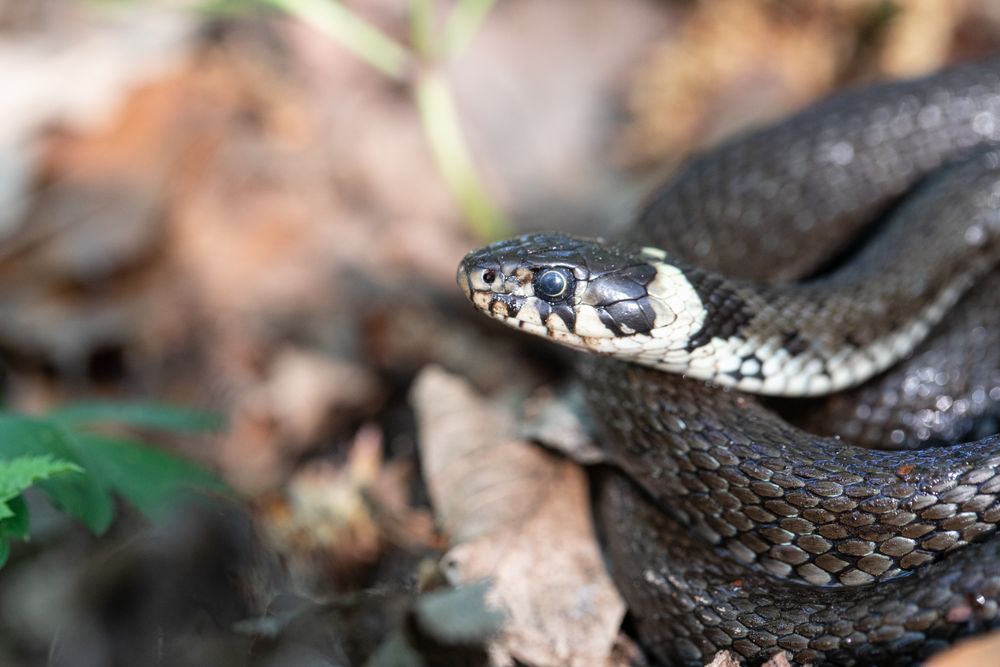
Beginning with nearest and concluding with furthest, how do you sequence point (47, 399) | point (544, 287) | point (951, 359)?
point (544, 287), point (951, 359), point (47, 399)

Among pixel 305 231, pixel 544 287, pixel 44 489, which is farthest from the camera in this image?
pixel 305 231

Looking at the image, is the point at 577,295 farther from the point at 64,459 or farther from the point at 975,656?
the point at 64,459

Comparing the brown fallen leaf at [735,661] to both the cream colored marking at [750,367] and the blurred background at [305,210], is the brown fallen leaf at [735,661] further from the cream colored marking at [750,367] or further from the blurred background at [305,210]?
the cream colored marking at [750,367]

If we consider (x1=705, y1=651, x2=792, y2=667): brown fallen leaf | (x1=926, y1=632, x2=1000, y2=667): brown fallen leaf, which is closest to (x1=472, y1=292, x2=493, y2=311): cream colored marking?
(x1=705, y1=651, x2=792, y2=667): brown fallen leaf

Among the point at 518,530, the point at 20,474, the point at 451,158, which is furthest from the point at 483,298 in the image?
the point at 451,158

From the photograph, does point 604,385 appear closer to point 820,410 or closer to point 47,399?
point 820,410

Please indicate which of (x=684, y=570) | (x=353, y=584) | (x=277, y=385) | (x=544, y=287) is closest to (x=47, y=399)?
(x=277, y=385)
